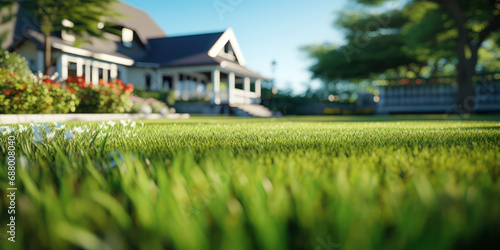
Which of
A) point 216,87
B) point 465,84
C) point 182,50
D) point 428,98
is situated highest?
point 182,50

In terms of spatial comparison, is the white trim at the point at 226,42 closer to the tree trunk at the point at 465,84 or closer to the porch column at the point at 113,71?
the porch column at the point at 113,71

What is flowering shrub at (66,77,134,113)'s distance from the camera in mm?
11352

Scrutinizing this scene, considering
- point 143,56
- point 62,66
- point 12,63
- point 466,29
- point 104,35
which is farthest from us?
point 143,56

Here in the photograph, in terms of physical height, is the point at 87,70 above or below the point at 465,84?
above

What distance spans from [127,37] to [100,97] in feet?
47.9

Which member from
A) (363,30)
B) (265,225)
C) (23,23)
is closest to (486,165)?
(265,225)

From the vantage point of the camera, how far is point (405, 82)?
67.5 ft

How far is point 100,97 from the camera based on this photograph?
1133cm

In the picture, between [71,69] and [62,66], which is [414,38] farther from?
[71,69]

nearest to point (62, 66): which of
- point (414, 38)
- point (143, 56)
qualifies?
point (143, 56)

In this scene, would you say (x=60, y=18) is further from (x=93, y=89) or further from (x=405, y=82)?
(x=405, y=82)

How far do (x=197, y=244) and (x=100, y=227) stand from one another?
12.5 inches

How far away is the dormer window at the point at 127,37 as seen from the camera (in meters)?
23.7

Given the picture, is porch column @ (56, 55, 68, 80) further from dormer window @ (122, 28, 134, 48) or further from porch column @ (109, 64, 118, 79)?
dormer window @ (122, 28, 134, 48)
